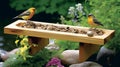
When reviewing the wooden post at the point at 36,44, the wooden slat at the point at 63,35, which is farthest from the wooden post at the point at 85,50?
the wooden post at the point at 36,44

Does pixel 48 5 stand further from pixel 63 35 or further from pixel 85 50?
pixel 63 35

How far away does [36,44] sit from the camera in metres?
7.74

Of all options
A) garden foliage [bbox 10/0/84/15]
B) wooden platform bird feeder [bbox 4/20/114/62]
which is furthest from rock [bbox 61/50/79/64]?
garden foliage [bbox 10/0/84/15]

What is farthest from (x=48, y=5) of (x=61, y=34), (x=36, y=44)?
(x=61, y=34)

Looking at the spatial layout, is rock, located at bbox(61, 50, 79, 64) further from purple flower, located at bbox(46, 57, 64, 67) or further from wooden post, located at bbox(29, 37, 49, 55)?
purple flower, located at bbox(46, 57, 64, 67)

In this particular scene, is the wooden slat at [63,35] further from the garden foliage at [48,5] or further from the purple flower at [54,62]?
the garden foliage at [48,5]

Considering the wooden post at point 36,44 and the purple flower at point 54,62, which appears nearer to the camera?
the purple flower at point 54,62

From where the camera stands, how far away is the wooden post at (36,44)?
25.2 ft

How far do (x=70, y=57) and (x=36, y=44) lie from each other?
597mm

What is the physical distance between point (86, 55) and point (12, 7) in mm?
6176

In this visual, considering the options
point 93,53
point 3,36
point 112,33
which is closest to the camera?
point 112,33

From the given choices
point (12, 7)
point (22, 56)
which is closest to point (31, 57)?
point (22, 56)

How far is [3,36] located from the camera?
10711 millimetres

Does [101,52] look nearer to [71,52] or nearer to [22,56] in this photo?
[71,52]
